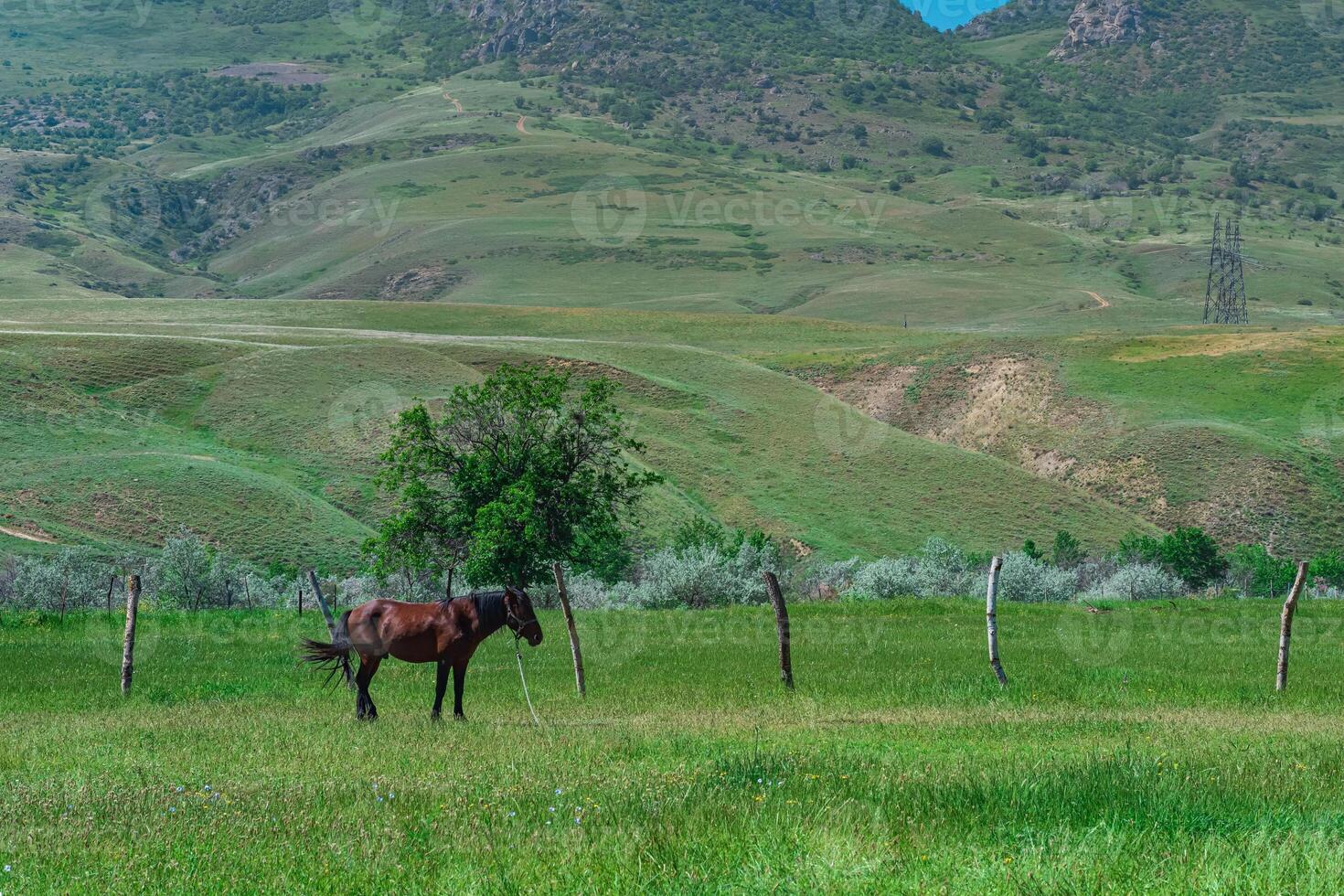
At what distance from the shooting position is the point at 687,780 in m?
10.0

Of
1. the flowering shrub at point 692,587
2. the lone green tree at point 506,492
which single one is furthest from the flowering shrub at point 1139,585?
the lone green tree at point 506,492

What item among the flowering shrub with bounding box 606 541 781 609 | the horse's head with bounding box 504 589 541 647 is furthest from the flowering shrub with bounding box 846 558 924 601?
the horse's head with bounding box 504 589 541 647

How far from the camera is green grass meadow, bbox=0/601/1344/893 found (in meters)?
7.20

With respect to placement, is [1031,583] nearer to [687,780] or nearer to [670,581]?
[670,581]

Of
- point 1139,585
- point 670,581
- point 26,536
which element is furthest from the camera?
point 1139,585

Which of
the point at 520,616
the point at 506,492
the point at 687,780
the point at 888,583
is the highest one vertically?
the point at 687,780

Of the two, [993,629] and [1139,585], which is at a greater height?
[993,629]

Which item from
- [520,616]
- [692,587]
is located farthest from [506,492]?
[520,616]

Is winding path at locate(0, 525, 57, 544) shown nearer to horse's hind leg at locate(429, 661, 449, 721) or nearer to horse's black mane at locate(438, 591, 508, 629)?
horse's hind leg at locate(429, 661, 449, 721)

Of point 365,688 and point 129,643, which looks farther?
point 129,643

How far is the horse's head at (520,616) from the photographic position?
51.0 ft

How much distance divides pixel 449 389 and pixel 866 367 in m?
42.4

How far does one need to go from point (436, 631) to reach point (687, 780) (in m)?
6.45

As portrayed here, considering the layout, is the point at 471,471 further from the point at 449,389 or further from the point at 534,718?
the point at 449,389
